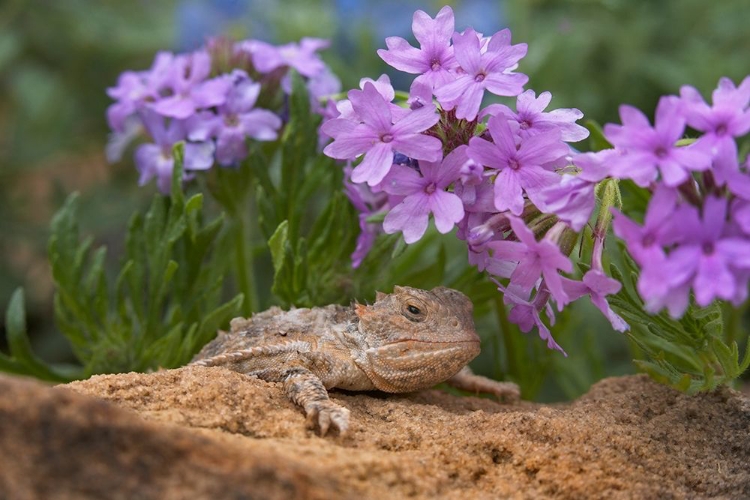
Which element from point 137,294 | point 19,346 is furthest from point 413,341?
point 19,346

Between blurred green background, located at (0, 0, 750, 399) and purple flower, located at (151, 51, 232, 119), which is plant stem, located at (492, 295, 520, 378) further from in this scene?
blurred green background, located at (0, 0, 750, 399)

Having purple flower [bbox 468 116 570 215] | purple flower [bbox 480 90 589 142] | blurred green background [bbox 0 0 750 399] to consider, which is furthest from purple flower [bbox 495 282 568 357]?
blurred green background [bbox 0 0 750 399]

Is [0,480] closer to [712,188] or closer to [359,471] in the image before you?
[359,471]

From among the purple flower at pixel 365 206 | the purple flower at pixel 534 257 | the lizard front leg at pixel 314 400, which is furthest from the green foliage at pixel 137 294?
the purple flower at pixel 534 257

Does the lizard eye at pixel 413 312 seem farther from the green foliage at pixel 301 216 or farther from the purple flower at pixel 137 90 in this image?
the purple flower at pixel 137 90

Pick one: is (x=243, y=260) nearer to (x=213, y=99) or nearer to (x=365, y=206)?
(x=213, y=99)
